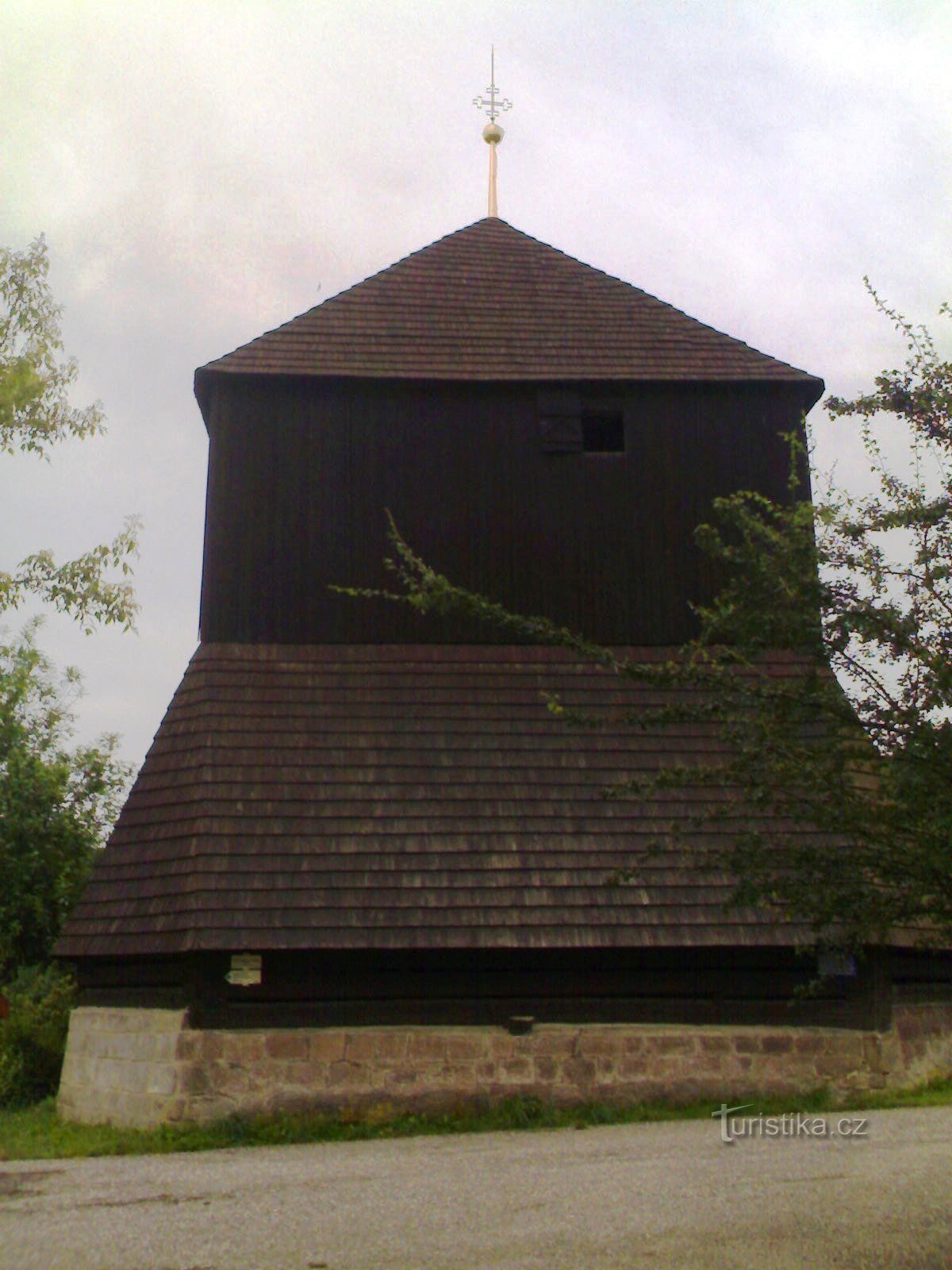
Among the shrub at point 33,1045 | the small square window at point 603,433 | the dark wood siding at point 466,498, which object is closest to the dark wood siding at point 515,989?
the shrub at point 33,1045

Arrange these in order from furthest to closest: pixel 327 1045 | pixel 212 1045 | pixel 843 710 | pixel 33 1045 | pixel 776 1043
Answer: pixel 33 1045, pixel 776 1043, pixel 327 1045, pixel 212 1045, pixel 843 710

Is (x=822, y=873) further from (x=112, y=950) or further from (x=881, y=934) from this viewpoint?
(x=112, y=950)

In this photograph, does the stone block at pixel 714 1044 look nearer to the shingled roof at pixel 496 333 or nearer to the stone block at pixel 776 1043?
the stone block at pixel 776 1043

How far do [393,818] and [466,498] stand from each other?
3849mm

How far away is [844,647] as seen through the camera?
6645 mm

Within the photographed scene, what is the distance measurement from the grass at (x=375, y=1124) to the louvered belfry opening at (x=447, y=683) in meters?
0.77

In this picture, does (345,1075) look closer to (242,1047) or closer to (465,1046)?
(242,1047)

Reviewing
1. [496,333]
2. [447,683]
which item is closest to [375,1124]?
[447,683]

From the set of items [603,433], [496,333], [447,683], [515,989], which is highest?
[496,333]

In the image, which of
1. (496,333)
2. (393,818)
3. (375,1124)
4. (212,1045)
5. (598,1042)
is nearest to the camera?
(375,1124)

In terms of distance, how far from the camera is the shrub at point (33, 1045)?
13.0 metres

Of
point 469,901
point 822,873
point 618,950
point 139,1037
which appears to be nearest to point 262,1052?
point 139,1037

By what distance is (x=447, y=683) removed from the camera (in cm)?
1291

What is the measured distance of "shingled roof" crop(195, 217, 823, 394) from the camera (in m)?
14.1
